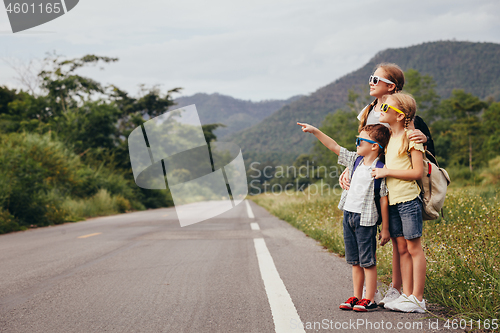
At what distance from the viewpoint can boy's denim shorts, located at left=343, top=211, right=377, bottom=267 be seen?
3.29 meters

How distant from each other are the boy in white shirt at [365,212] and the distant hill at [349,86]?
5159 inches

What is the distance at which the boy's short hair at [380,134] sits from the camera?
3.39m

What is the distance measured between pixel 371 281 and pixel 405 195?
783 mm

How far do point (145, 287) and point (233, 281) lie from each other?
97 cm

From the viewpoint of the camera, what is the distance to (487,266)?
3.50 metres

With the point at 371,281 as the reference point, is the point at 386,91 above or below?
above

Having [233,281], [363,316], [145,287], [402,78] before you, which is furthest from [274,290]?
[402,78]

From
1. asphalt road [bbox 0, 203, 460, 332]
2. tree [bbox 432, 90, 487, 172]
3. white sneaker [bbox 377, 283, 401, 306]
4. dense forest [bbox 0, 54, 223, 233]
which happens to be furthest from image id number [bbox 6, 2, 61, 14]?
tree [bbox 432, 90, 487, 172]

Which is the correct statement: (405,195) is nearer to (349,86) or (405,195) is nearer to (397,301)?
(397,301)

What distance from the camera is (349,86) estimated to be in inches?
6324

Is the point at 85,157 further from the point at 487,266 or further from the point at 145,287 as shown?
the point at 487,266

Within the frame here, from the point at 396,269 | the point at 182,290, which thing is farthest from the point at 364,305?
the point at 182,290

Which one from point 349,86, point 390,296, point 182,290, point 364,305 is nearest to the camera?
point 364,305

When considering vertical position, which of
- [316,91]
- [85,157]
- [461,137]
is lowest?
[461,137]
